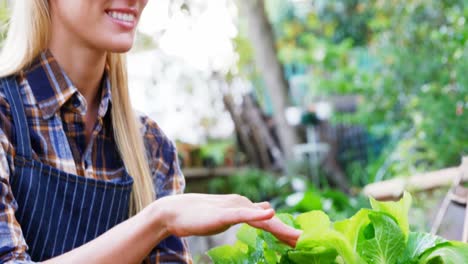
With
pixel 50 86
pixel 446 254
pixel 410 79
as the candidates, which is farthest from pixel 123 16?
pixel 410 79

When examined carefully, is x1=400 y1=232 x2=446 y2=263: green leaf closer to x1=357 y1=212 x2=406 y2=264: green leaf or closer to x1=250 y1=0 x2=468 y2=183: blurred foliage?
x1=357 y1=212 x2=406 y2=264: green leaf

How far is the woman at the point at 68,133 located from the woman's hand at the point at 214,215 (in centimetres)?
15

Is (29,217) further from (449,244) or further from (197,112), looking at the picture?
(197,112)

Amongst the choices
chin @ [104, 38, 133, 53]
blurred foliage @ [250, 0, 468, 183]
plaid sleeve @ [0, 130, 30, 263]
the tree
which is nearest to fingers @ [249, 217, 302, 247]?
plaid sleeve @ [0, 130, 30, 263]

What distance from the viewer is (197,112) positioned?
8.12 m

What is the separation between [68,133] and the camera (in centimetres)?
152

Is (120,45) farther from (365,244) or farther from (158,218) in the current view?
(365,244)

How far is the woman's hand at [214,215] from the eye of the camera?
3.40 feet

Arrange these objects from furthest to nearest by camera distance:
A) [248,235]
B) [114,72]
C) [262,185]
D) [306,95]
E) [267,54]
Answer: [306,95]
[262,185]
[267,54]
[114,72]
[248,235]

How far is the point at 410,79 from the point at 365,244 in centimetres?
472

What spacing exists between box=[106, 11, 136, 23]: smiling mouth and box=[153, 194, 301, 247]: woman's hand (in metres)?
0.44

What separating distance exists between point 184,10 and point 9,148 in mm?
5396

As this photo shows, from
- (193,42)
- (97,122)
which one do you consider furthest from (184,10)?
(97,122)

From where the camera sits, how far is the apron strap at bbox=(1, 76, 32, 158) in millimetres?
1369
